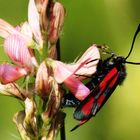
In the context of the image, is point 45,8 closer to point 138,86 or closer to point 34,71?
point 34,71

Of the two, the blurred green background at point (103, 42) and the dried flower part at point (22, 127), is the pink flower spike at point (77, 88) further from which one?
the blurred green background at point (103, 42)

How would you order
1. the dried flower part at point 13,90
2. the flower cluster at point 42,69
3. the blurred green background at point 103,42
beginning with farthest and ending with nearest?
the blurred green background at point 103,42
the dried flower part at point 13,90
the flower cluster at point 42,69

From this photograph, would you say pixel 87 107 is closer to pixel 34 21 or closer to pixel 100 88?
pixel 100 88

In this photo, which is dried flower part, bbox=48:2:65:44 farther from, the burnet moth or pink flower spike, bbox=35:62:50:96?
the burnet moth

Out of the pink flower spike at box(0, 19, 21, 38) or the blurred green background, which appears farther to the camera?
the blurred green background

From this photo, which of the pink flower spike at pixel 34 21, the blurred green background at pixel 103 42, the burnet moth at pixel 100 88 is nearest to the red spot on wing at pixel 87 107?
the burnet moth at pixel 100 88

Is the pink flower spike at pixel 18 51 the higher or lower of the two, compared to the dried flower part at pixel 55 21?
lower

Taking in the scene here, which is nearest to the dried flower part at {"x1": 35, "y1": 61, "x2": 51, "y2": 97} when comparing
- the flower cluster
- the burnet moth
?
the flower cluster
